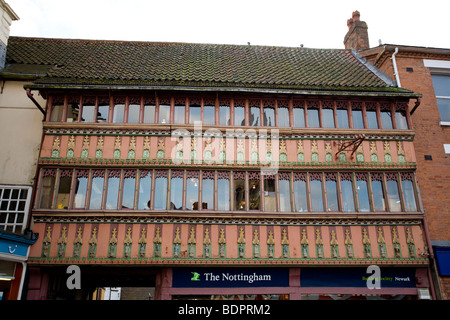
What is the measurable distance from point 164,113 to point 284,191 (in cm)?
558

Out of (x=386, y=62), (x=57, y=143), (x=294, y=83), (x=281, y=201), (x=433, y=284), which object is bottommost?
(x=433, y=284)

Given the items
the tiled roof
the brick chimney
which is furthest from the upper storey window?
the brick chimney

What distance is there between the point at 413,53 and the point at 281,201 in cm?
936

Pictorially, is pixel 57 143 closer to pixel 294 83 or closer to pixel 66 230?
pixel 66 230

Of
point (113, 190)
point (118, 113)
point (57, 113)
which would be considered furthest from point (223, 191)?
point (57, 113)

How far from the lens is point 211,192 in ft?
44.4

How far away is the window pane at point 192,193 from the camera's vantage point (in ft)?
43.6

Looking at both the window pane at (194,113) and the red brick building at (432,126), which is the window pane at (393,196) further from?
the window pane at (194,113)

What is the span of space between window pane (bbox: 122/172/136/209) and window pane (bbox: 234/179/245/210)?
3.74 meters

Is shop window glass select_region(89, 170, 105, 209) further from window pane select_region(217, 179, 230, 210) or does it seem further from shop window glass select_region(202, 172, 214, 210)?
window pane select_region(217, 179, 230, 210)

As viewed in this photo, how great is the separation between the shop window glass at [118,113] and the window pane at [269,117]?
564 centimetres

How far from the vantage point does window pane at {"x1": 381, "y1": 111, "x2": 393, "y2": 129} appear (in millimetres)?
14758

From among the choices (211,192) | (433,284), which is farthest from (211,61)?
(433,284)

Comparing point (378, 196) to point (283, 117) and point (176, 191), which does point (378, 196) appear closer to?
point (283, 117)
